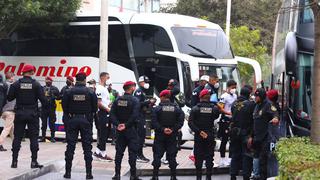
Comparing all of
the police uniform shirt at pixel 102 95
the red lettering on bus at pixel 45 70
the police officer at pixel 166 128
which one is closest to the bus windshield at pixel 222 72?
the red lettering on bus at pixel 45 70

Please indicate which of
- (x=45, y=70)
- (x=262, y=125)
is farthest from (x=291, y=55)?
(x=45, y=70)

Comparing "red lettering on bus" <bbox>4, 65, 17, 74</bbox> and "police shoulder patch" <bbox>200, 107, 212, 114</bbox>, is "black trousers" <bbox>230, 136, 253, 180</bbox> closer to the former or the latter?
"police shoulder patch" <bbox>200, 107, 212, 114</bbox>

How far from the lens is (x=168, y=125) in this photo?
10.5 m

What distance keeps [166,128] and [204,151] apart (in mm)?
788

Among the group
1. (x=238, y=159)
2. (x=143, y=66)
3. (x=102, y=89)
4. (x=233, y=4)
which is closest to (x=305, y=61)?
(x=238, y=159)

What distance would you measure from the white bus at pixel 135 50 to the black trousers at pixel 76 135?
5802 mm

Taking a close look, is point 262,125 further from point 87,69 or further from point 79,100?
point 87,69

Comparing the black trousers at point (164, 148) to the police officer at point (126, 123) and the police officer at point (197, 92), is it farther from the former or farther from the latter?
the police officer at point (197, 92)

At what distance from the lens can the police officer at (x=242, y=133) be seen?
10.3 m

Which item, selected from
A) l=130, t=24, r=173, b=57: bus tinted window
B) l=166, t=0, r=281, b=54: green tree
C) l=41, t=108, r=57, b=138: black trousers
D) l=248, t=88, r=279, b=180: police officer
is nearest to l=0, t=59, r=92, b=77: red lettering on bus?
l=130, t=24, r=173, b=57: bus tinted window

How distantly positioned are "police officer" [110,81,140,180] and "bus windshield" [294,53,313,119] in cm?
324

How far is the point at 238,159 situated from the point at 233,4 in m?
30.2

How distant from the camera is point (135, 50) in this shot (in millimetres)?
17453

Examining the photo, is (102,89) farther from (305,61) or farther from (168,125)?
(305,61)
